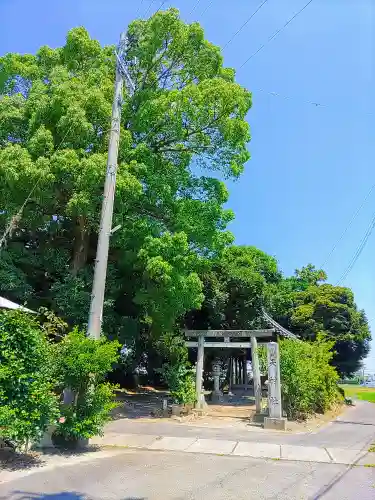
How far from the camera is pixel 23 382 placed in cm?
673

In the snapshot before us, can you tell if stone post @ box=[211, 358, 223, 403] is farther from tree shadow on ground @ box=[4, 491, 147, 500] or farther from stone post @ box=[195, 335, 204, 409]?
tree shadow on ground @ box=[4, 491, 147, 500]

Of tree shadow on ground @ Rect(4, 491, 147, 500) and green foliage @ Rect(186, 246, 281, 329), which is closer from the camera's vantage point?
tree shadow on ground @ Rect(4, 491, 147, 500)

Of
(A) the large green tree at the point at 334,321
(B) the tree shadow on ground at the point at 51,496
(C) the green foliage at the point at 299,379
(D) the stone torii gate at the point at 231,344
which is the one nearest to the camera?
(B) the tree shadow on ground at the point at 51,496

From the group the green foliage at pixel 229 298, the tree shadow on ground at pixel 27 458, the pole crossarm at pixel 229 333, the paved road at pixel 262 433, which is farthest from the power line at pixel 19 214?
the green foliage at pixel 229 298

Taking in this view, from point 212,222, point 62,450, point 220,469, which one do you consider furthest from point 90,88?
point 220,469

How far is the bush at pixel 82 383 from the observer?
315 inches

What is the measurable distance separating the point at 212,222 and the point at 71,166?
16.1 ft

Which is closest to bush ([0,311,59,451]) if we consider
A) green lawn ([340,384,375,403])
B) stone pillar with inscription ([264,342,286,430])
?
stone pillar with inscription ([264,342,286,430])

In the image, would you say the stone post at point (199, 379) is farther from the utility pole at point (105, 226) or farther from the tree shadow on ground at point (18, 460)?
the tree shadow on ground at point (18, 460)

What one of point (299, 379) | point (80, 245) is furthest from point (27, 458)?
point (80, 245)

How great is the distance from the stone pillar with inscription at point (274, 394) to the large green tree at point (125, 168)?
2929 millimetres

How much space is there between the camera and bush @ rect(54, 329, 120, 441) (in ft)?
26.3

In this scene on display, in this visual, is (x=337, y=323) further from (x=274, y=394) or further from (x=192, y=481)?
(x=192, y=481)

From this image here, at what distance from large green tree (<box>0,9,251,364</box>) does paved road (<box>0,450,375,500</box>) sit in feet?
19.7
